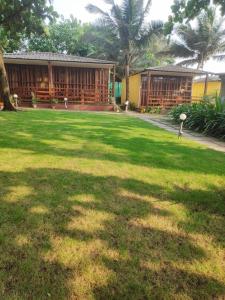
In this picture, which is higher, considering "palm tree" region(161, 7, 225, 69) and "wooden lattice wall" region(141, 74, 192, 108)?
"palm tree" region(161, 7, 225, 69)

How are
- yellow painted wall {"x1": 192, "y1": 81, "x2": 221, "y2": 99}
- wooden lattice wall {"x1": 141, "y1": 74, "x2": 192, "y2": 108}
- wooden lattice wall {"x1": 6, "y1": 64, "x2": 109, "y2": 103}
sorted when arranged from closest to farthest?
wooden lattice wall {"x1": 6, "y1": 64, "x2": 109, "y2": 103} → wooden lattice wall {"x1": 141, "y1": 74, "x2": 192, "y2": 108} → yellow painted wall {"x1": 192, "y1": 81, "x2": 221, "y2": 99}

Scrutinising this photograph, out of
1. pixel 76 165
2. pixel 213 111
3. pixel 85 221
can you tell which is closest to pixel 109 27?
pixel 213 111

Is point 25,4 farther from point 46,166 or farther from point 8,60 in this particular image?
point 46,166

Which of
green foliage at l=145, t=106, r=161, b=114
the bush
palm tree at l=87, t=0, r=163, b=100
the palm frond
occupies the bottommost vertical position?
green foliage at l=145, t=106, r=161, b=114

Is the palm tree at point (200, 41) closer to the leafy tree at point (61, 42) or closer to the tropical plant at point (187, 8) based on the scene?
the leafy tree at point (61, 42)

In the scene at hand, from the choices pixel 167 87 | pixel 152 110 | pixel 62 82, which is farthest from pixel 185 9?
pixel 167 87

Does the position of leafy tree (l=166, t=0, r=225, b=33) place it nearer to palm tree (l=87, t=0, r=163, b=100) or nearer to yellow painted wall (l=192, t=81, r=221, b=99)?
palm tree (l=87, t=0, r=163, b=100)

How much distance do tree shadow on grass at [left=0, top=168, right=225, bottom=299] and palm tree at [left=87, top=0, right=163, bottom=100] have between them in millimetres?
20147

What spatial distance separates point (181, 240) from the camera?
8.93 feet

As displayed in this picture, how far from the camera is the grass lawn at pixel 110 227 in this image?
2.10 m

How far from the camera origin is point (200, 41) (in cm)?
2981

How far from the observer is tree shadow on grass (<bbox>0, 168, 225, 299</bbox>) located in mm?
2055

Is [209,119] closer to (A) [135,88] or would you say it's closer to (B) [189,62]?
(A) [135,88]

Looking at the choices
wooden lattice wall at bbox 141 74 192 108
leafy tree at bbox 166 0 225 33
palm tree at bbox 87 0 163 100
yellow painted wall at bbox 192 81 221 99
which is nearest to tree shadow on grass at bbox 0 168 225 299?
leafy tree at bbox 166 0 225 33
